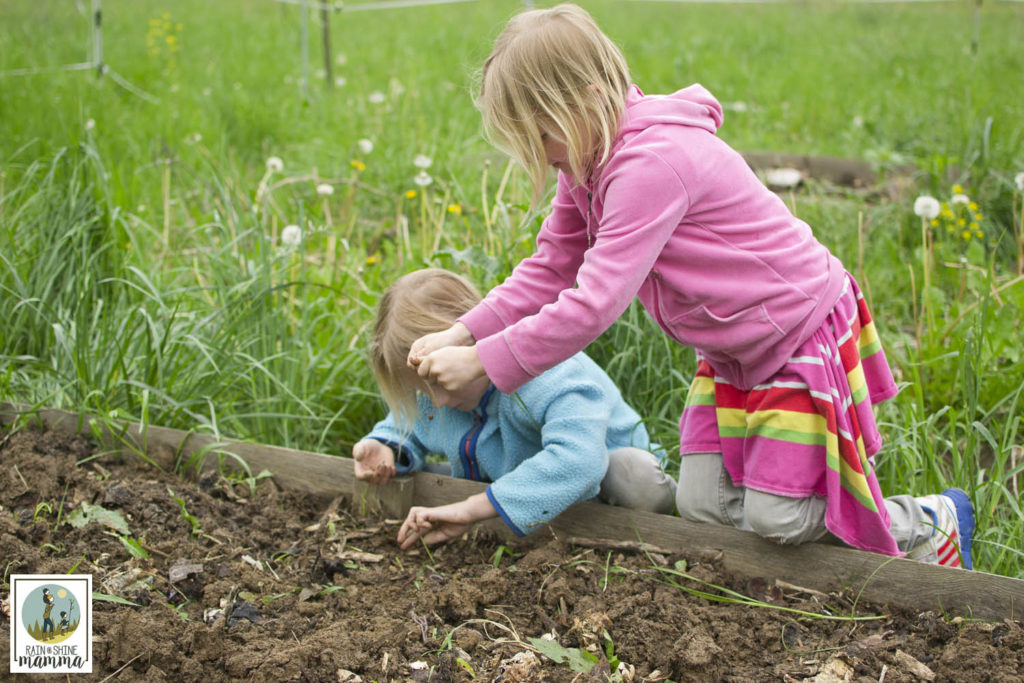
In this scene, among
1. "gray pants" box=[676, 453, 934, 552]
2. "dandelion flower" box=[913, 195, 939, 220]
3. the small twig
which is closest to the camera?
the small twig

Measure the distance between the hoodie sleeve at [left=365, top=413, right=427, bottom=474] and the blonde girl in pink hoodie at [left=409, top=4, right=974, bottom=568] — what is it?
0.43 metres

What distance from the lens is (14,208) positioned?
3123 mm

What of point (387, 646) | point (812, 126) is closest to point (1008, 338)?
point (387, 646)

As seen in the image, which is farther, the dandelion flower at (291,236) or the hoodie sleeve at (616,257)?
the dandelion flower at (291,236)

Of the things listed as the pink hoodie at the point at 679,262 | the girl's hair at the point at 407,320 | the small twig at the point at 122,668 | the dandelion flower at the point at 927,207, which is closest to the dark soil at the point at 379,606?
the small twig at the point at 122,668

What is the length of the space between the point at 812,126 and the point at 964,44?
350 cm

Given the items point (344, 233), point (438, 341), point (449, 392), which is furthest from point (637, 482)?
point (344, 233)

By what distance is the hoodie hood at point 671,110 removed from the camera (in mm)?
1724

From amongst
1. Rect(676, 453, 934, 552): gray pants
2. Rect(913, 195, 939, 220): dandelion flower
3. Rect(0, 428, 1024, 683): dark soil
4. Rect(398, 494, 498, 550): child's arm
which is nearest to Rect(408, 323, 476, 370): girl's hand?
Rect(398, 494, 498, 550): child's arm

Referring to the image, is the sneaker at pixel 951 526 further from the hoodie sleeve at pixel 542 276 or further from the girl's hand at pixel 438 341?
the girl's hand at pixel 438 341

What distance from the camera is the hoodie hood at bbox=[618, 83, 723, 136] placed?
1724 millimetres

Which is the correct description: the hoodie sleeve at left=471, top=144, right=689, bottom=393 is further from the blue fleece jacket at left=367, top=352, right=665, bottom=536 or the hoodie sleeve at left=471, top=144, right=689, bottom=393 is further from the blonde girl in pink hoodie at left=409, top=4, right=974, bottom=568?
the blue fleece jacket at left=367, top=352, right=665, bottom=536

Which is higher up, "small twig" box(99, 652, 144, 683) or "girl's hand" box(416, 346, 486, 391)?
"girl's hand" box(416, 346, 486, 391)

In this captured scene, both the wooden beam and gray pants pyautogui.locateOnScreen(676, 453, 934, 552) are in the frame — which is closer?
the wooden beam
